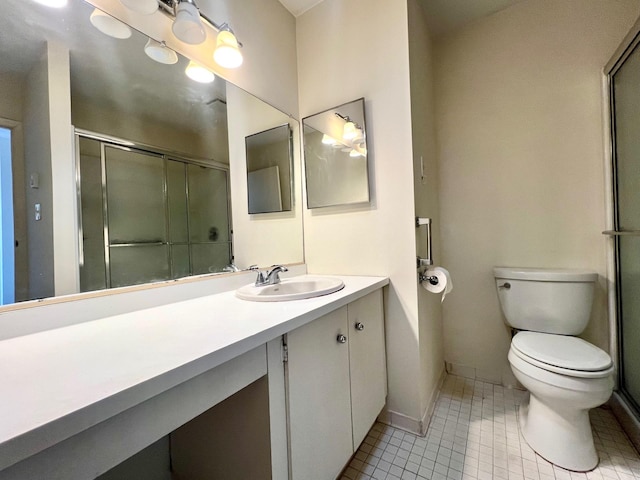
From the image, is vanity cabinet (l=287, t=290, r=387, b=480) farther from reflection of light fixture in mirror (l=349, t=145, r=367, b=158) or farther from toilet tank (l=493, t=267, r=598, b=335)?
toilet tank (l=493, t=267, r=598, b=335)

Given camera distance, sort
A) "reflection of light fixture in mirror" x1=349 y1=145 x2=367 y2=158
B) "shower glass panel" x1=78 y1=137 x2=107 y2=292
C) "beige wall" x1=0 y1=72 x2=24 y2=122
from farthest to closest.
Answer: "reflection of light fixture in mirror" x1=349 y1=145 x2=367 y2=158, "shower glass panel" x1=78 y1=137 x2=107 y2=292, "beige wall" x1=0 y1=72 x2=24 y2=122

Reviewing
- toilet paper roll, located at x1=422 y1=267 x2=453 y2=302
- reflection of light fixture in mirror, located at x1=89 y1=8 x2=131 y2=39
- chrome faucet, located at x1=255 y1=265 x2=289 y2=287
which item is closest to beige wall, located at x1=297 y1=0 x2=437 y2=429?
toilet paper roll, located at x1=422 y1=267 x2=453 y2=302

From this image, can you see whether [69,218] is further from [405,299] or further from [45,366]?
[405,299]

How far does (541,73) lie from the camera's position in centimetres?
162

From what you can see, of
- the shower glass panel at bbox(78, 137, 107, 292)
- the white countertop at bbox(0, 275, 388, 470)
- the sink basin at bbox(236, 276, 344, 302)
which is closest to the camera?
the white countertop at bbox(0, 275, 388, 470)

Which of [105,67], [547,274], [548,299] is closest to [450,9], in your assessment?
[547,274]

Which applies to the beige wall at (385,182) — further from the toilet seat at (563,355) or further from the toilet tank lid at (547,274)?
the toilet tank lid at (547,274)

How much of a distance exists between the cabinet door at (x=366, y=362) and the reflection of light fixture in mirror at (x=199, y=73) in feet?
3.80

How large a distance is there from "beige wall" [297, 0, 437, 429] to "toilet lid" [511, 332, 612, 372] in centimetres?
47

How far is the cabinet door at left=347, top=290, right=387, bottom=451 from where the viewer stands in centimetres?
109

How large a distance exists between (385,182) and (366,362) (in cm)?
87

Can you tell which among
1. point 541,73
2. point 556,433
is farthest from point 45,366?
point 541,73

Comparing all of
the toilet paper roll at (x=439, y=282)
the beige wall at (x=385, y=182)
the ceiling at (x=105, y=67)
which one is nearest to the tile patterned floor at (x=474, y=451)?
the beige wall at (x=385, y=182)

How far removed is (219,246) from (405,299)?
93cm
